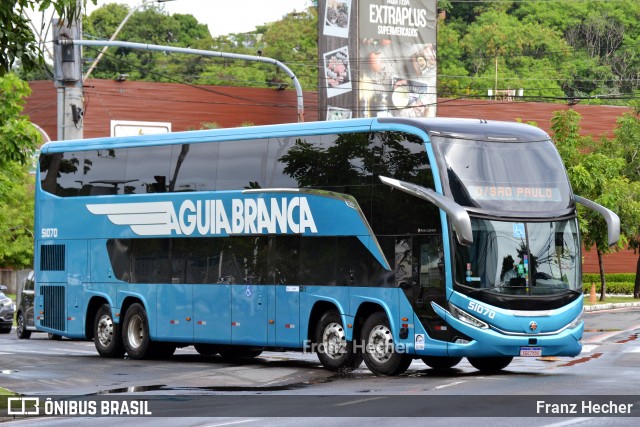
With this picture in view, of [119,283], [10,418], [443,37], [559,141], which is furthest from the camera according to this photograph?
[443,37]

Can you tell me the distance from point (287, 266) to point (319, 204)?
4.62 ft

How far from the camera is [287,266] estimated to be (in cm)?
2341

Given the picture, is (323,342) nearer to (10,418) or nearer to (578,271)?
(578,271)

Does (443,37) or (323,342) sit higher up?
(443,37)

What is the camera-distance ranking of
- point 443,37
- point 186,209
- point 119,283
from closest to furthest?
point 186,209 < point 119,283 < point 443,37

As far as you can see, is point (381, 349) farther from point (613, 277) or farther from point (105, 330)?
point (613, 277)

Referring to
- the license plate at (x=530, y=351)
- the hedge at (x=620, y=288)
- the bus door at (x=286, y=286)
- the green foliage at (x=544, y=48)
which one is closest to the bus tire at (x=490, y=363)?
the license plate at (x=530, y=351)

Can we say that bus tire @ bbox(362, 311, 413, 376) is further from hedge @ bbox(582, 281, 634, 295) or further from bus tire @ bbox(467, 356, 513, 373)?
hedge @ bbox(582, 281, 634, 295)

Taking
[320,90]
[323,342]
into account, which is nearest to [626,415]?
[323,342]

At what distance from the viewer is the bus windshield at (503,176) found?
67.8 feet

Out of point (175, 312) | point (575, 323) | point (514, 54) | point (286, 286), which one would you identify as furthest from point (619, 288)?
point (575, 323)

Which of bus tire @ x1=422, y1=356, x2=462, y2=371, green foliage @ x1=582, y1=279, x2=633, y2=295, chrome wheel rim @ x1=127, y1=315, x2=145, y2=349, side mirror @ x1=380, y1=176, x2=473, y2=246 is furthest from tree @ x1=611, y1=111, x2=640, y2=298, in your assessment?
side mirror @ x1=380, y1=176, x2=473, y2=246

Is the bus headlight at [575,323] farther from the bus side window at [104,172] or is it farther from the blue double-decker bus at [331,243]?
the bus side window at [104,172]

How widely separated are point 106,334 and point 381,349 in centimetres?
795
